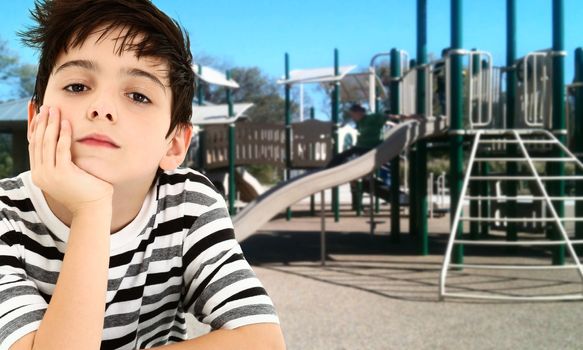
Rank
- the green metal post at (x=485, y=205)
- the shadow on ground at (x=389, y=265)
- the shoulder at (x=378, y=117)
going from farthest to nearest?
the green metal post at (x=485, y=205) → the shoulder at (x=378, y=117) → the shadow on ground at (x=389, y=265)

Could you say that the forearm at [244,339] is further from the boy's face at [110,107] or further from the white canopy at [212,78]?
the white canopy at [212,78]

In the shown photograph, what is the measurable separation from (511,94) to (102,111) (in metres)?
7.41

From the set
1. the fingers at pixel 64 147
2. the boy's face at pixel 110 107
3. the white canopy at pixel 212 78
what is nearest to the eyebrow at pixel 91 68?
the boy's face at pixel 110 107

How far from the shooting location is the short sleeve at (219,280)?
1.06 meters

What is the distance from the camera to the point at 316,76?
13.2m

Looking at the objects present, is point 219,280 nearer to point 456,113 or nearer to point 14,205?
point 14,205

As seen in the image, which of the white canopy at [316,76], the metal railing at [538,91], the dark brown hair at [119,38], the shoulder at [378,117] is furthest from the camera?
the white canopy at [316,76]

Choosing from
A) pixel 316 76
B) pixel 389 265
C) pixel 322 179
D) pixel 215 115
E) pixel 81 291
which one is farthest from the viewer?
pixel 316 76

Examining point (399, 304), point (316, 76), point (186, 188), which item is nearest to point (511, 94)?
point (399, 304)

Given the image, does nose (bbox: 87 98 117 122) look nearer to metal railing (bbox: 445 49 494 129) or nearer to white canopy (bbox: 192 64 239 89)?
metal railing (bbox: 445 49 494 129)

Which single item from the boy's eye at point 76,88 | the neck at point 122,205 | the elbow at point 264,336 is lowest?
the elbow at point 264,336

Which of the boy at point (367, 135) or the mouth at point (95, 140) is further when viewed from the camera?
the boy at point (367, 135)

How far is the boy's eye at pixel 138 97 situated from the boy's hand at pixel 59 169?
0.11 m

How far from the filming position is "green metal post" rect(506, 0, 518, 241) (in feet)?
→ 24.7
